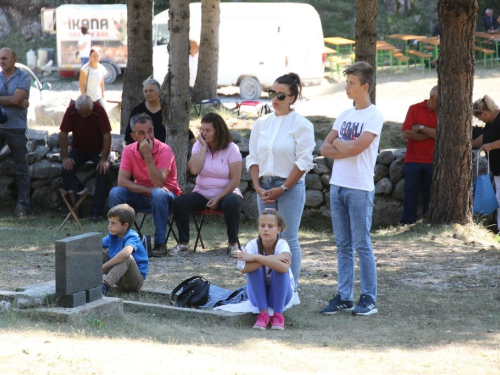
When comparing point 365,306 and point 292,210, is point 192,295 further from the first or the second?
point 365,306

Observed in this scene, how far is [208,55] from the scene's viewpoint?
516 inches

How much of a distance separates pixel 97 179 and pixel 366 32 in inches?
144

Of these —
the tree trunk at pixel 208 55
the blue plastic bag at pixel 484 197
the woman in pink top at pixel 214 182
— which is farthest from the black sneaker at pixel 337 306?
the tree trunk at pixel 208 55

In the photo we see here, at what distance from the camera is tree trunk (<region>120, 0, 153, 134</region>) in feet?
33.0

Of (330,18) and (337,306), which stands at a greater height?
(330,18)

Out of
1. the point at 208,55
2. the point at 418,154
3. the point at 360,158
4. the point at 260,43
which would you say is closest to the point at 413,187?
the point at 418,154

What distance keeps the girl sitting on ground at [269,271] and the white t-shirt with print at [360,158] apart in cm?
52

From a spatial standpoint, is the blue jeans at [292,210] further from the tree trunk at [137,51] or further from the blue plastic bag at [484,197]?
the tree trunk at [137,51]

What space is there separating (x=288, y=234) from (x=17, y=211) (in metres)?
5.12

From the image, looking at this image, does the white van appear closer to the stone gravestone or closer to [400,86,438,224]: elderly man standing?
[400,86,438,224]: elderly man standing

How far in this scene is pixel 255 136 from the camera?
18.4ft

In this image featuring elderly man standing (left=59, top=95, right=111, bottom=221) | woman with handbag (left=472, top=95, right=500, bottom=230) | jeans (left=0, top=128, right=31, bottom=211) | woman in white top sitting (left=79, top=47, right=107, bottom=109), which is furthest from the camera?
woman in white top sitting (left=79, top=47, right=107, bottom=109)

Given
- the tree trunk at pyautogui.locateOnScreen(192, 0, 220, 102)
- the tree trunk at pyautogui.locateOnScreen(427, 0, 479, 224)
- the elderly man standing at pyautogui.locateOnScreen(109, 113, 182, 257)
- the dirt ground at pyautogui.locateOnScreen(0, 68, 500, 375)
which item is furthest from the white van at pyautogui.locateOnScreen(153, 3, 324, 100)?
the elderly man standing at pyautogui.locateOnScreen(109, 113, 182, 257)

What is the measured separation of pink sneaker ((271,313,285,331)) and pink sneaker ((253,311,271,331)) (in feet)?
0.13
